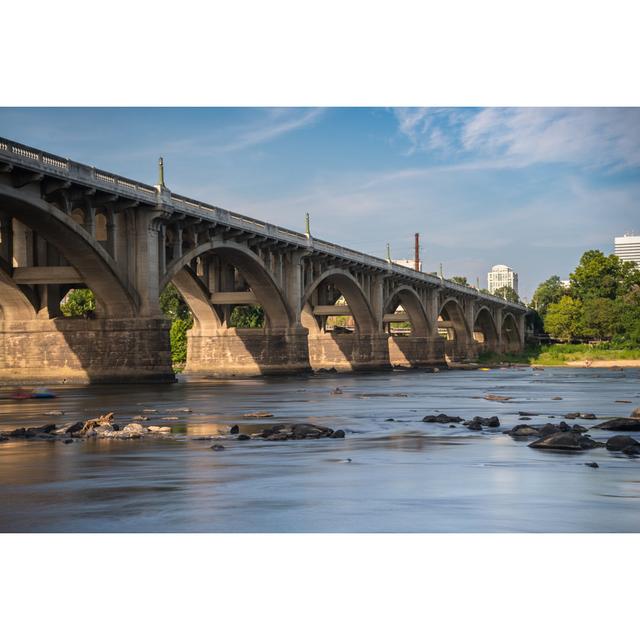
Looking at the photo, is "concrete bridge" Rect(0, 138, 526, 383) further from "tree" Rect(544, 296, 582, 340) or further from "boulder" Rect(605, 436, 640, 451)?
"tree" Rect(544, 296, 582, 340)

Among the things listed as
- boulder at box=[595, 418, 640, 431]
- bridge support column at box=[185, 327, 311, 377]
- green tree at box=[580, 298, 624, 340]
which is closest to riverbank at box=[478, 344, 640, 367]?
green tree at box=[580, 298, 624, 340]

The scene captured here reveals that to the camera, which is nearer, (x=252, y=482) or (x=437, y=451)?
(x=252, y=482)

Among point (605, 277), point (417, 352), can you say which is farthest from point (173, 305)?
point (605, 277)

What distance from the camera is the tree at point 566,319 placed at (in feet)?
465

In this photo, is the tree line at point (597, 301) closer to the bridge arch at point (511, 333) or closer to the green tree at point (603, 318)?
the green tree at point (603, 318)

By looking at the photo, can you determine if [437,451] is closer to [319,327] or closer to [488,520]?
[488,520]

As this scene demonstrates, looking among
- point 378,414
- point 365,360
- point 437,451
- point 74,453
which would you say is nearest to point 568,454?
point 437,451

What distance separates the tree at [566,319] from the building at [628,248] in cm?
1030

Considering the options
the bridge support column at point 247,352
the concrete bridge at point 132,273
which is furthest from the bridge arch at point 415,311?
the bridge support column at point 247,352

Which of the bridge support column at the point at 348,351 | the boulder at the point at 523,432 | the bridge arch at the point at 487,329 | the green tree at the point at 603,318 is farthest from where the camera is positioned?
the bridge arch at the point at 487,329

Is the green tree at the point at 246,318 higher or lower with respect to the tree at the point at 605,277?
lower

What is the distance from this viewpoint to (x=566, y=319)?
142500 millimetres

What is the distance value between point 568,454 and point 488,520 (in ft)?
25.9
